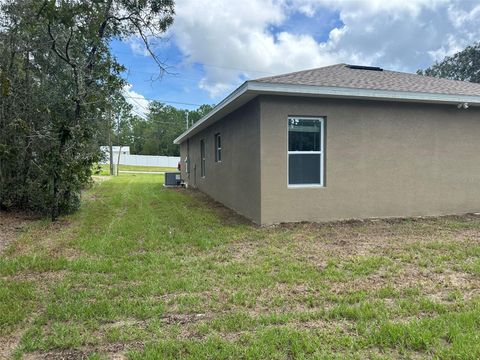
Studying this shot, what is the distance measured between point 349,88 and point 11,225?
778 cm

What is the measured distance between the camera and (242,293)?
3.90 meters

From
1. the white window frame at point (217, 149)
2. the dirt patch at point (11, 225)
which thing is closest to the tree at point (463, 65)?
the white window frame at point (217, 149)

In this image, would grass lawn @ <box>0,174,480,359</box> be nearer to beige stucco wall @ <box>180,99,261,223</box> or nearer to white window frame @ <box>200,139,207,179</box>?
beige stucco wall @ <box>180,99,261,223</box>

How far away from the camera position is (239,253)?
18.3 feet

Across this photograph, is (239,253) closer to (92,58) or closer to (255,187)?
(255,187)

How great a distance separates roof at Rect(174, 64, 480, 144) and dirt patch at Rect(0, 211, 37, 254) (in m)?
5.19

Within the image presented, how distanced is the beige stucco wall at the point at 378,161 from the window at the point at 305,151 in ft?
0.53

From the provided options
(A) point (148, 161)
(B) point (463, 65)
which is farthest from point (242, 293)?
(A) point (148, 161)

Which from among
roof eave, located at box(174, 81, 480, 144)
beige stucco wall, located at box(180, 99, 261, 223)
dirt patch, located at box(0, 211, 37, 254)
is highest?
roof eave, located at box(174, 81, 480, 144)

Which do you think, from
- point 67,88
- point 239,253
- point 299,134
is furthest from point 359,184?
point 67,88

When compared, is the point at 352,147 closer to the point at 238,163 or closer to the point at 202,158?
the point at 238,163

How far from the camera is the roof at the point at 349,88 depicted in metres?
7.13

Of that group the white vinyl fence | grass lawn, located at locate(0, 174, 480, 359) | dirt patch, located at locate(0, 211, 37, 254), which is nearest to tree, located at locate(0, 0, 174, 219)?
dirt patch, located at locate(0, 211, 37, 254)

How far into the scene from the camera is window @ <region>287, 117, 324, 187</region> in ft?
25.6
